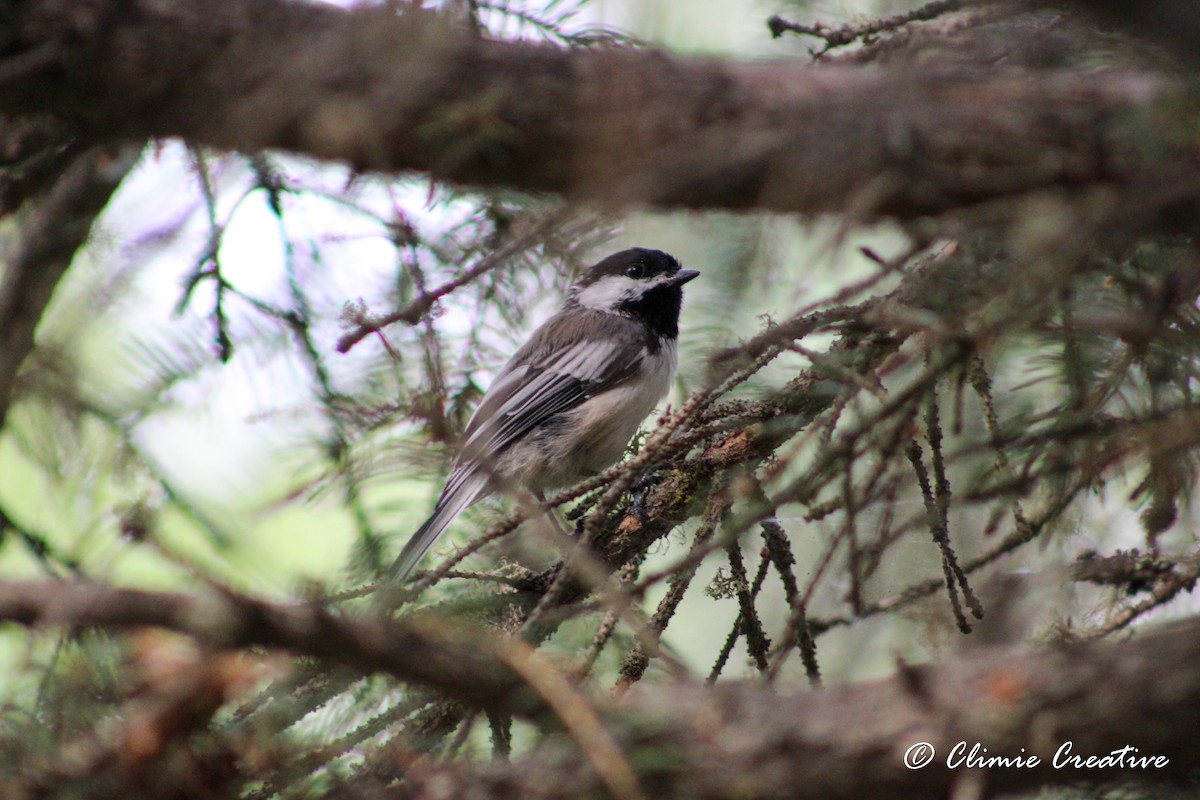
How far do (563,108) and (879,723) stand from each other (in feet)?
3.67

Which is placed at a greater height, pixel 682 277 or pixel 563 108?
pixel 563 108

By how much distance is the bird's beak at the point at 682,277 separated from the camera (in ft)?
13.7

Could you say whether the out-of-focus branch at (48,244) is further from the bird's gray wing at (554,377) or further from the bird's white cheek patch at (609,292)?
the bird's white cheek patch at (609,292)

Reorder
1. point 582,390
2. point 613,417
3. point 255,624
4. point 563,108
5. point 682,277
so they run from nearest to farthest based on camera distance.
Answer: point 255,624
point 563,108
point 613,417
point 582,390
point 682,277

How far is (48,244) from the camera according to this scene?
2.56 metres

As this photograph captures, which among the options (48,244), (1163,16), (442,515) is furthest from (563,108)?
(442,515)

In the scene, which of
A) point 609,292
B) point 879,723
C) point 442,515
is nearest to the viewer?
point 879,723

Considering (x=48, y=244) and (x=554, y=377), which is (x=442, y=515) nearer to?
(x=554, y=377)

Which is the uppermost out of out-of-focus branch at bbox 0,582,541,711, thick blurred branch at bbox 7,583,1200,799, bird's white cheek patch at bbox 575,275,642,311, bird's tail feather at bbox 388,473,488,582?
out-of-focus branch at bbox 0,582,541,711

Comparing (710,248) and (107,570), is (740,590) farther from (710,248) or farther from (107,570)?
(710,248)

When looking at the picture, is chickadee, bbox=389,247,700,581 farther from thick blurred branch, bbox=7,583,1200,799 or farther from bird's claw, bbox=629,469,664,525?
thick blurred branch, bbox=7,583,1200,799

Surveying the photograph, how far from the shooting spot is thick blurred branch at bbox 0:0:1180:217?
4.89ft

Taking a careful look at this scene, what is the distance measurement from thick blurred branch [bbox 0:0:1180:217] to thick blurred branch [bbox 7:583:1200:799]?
28.9 inches

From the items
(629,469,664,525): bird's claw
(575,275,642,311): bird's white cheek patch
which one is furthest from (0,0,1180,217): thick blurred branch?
(575,275,642,311): bird's white cheek patch
